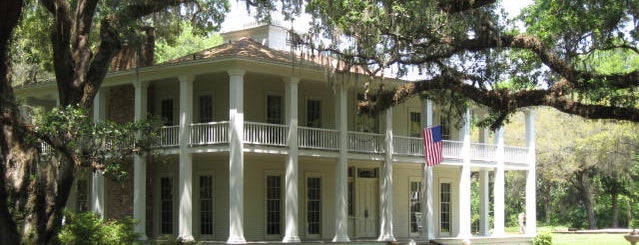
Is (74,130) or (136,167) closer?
(74,130)

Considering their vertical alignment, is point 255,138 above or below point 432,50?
below

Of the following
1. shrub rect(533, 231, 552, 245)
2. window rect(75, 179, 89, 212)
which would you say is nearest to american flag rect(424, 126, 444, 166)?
shrub rect(533, 231, 552, 245)

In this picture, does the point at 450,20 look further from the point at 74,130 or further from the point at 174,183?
the point at 174,183

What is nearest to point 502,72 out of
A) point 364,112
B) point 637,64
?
point 364,112

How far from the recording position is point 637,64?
44812 millimetres

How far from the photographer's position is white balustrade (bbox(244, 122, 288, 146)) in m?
23.0

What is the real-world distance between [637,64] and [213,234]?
2890 cm

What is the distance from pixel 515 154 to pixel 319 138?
401 inches

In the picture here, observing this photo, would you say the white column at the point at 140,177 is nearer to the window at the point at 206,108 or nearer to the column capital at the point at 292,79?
the window at the point at 206,108

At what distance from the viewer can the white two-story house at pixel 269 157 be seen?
75.9 ft

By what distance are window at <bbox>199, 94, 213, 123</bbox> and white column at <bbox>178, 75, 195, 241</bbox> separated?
2.52 m

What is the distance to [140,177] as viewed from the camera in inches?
964

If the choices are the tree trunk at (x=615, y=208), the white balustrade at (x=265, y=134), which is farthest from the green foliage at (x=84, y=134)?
the tree trunk at (x=615, y=208)

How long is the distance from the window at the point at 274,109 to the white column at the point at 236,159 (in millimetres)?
3707
